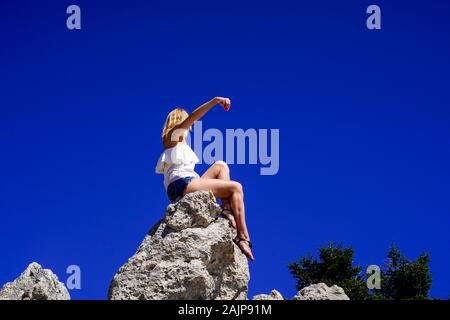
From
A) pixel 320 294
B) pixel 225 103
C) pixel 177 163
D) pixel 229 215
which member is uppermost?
pixel 225 103

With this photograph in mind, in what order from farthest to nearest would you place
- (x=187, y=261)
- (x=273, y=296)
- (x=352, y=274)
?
(x=352, y=274) < (x=273, y=296) < (x=187, y=261)

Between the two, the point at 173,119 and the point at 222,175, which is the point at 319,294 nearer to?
the point at 222,175

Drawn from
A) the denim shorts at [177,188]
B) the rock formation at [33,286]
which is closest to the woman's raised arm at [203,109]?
the denim shorts at [177,188]

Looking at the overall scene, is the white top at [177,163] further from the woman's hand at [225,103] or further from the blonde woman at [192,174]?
the woman's hand at [225,103]

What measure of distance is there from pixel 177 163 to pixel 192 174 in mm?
385

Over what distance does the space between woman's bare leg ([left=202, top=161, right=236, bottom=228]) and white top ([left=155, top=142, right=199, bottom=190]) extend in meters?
0.31

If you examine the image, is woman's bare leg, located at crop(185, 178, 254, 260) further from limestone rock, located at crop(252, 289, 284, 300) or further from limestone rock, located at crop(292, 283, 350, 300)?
limestone rock, located at crop(292, 283, 350, 300)

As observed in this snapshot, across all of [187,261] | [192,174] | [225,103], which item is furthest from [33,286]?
[225,103]

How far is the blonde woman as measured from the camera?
12.7 metres

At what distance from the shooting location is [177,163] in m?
13.3

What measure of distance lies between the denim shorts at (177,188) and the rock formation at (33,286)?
2995 mm
